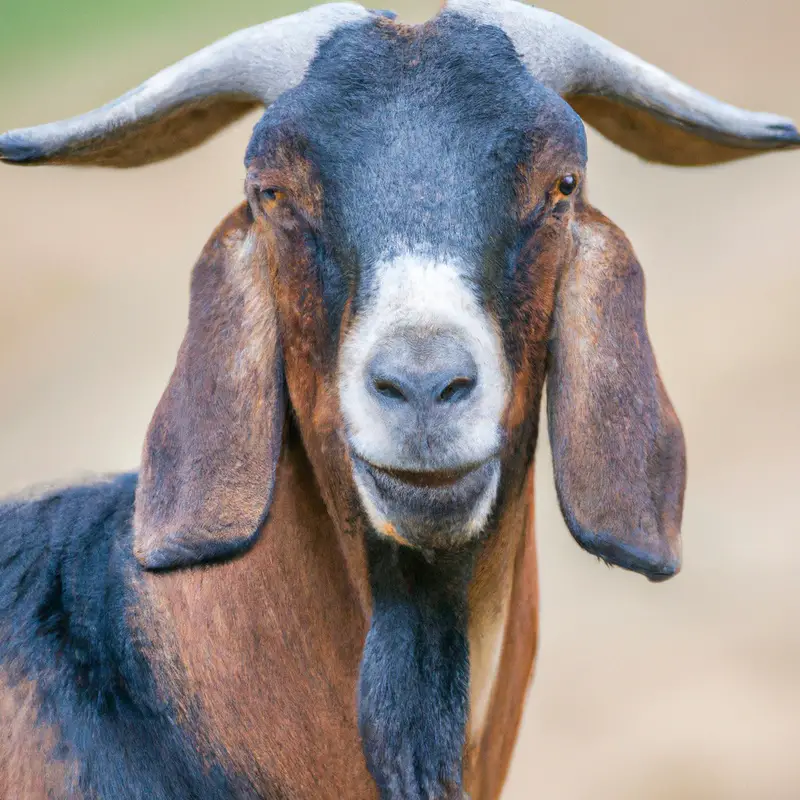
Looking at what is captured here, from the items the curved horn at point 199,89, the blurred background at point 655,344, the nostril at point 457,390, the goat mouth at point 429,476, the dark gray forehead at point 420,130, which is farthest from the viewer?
the blurred background at point 655,344

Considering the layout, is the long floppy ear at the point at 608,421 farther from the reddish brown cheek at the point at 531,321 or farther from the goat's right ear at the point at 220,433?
the goat's right ear at the point at 220,433

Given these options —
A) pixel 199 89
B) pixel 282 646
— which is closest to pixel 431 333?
pixel 282 646

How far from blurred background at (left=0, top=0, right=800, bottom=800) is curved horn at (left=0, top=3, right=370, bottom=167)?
49.3 inches

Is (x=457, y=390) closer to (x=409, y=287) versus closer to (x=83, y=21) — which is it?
(x=409, y=287)

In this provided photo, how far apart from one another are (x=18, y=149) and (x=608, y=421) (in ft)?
6.54

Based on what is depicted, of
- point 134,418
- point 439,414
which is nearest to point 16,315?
point 134,418

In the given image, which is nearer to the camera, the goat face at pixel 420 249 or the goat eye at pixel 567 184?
the goat face at pixel 420 249

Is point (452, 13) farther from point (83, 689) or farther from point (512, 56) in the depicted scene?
point (83, 689)

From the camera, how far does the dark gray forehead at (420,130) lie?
331 centimetres

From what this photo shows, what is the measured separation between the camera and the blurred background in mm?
9109

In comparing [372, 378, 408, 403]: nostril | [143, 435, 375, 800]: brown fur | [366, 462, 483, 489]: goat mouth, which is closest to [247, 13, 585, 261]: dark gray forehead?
[372, 378, 408, 403]: nostril

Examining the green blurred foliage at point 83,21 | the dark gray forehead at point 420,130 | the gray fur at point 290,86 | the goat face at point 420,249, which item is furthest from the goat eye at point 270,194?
the green blurred foliage at point 83,21

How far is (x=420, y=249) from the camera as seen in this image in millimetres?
3250

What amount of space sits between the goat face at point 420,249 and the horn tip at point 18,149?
27.6 inches
